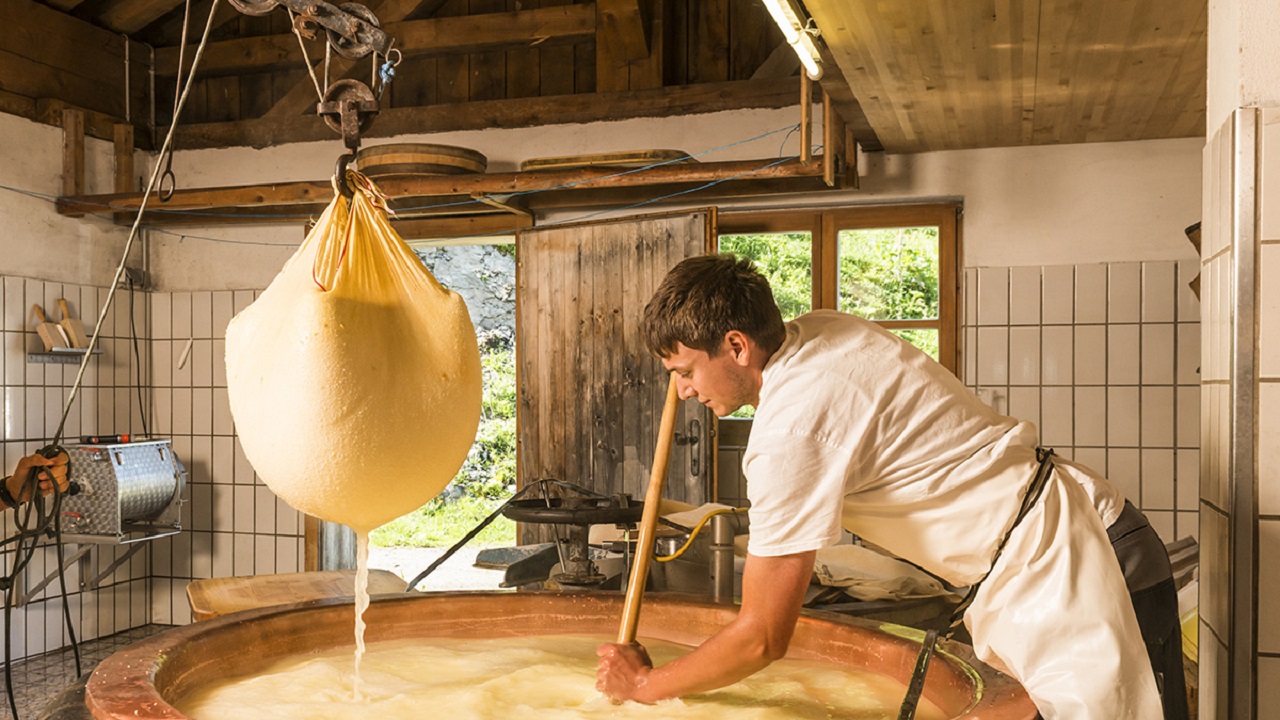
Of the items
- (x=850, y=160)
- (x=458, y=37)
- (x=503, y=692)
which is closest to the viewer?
(x=503, y=692)

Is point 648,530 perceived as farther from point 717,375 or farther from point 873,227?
point 873,227

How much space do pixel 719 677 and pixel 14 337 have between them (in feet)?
15.1

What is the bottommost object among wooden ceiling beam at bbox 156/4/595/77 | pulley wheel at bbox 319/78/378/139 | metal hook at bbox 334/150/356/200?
metal hook at bbox 334/150/356/200

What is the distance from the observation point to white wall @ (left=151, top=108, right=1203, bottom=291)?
4.25 meters

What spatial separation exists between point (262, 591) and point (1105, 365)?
10.9 feet

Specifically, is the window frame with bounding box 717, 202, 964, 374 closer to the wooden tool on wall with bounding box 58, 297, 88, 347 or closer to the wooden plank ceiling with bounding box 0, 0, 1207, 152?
the wooden plank ceiling with bounding box 0, 0, 1207, 152

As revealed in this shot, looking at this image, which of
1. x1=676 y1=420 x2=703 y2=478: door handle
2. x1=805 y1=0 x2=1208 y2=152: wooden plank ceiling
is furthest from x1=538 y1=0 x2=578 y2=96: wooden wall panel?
x1=676 y1=420 x2=703 y2=478: door handle

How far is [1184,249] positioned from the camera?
4223mm

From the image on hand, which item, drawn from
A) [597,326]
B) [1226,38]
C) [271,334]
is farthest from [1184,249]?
[271,334]

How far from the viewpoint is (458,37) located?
16.7ft

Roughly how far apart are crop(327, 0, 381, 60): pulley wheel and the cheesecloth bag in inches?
7.9

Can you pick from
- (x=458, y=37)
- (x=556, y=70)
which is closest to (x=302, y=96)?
(x=458, y=37)

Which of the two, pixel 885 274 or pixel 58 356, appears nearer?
pixel 885 274

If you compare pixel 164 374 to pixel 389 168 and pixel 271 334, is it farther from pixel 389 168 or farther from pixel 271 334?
pixel 271 334
